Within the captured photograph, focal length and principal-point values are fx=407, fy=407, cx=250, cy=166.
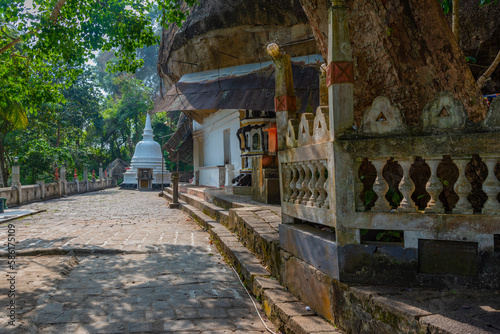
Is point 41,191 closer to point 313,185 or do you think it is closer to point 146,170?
point 146,170

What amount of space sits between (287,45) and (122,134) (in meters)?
34.1

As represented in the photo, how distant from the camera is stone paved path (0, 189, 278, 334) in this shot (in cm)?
367

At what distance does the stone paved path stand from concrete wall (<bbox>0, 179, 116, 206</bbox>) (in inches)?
378

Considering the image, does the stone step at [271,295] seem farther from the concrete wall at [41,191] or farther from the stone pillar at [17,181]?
the stone pillar at [17,181]

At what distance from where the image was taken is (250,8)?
45.4 ft

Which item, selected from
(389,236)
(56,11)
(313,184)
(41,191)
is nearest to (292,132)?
(313,184)

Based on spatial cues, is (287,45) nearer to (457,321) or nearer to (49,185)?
(457,321)

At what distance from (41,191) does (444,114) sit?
2137 cm

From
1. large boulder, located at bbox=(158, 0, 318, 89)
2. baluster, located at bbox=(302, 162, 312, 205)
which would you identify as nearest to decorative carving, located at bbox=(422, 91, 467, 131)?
baluster, located at bbox=(302, 162, 312, 205)

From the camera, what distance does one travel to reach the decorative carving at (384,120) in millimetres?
2881

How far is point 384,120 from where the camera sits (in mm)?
2949

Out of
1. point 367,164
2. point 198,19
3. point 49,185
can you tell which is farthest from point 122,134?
point 367,164

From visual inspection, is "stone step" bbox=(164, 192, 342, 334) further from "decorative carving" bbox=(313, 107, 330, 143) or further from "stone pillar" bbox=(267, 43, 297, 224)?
"decorative carving" bbox=(313, 107, 330, 143)

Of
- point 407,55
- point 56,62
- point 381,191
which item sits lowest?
point 381,191
